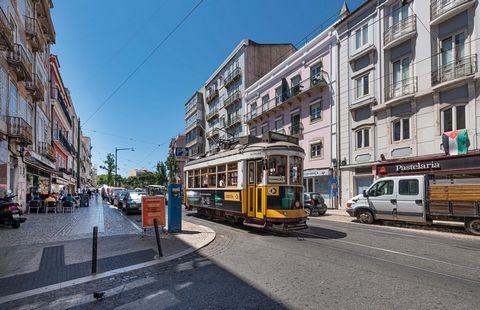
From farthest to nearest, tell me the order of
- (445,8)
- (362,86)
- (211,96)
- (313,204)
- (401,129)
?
(211,96) → (362,86) → (401,129) → (313,204) → (445,8)

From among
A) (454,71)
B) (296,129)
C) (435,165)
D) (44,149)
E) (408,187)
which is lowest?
(408,187)

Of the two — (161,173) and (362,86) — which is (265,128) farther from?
(161,173)

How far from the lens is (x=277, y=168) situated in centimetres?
1101

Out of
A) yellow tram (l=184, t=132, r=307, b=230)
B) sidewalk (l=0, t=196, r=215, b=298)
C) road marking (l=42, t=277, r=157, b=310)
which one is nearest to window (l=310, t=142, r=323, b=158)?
yellow tram (l=184, t=132, r=307, b=230)

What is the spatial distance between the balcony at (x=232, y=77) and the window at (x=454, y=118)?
2534cm

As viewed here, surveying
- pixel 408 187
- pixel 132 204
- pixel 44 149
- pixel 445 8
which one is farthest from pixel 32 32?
pixel 445 8

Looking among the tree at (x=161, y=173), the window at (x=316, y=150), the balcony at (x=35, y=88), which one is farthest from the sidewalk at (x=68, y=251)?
the tree at (x=161, y=173)

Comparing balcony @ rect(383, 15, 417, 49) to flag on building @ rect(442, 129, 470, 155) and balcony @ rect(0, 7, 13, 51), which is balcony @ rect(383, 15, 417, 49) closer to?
flag on building @ rect(442, 129, 470, 155)

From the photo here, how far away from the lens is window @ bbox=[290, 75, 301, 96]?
93.8ft

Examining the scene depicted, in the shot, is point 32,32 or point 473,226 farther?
point 32,32

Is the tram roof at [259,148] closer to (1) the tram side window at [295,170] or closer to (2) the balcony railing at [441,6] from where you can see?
(1) the tram side window at [295,170]

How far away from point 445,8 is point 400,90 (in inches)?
195

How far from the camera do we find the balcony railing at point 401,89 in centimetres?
1907

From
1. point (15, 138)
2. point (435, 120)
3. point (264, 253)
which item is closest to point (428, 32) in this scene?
point (435, 120)
